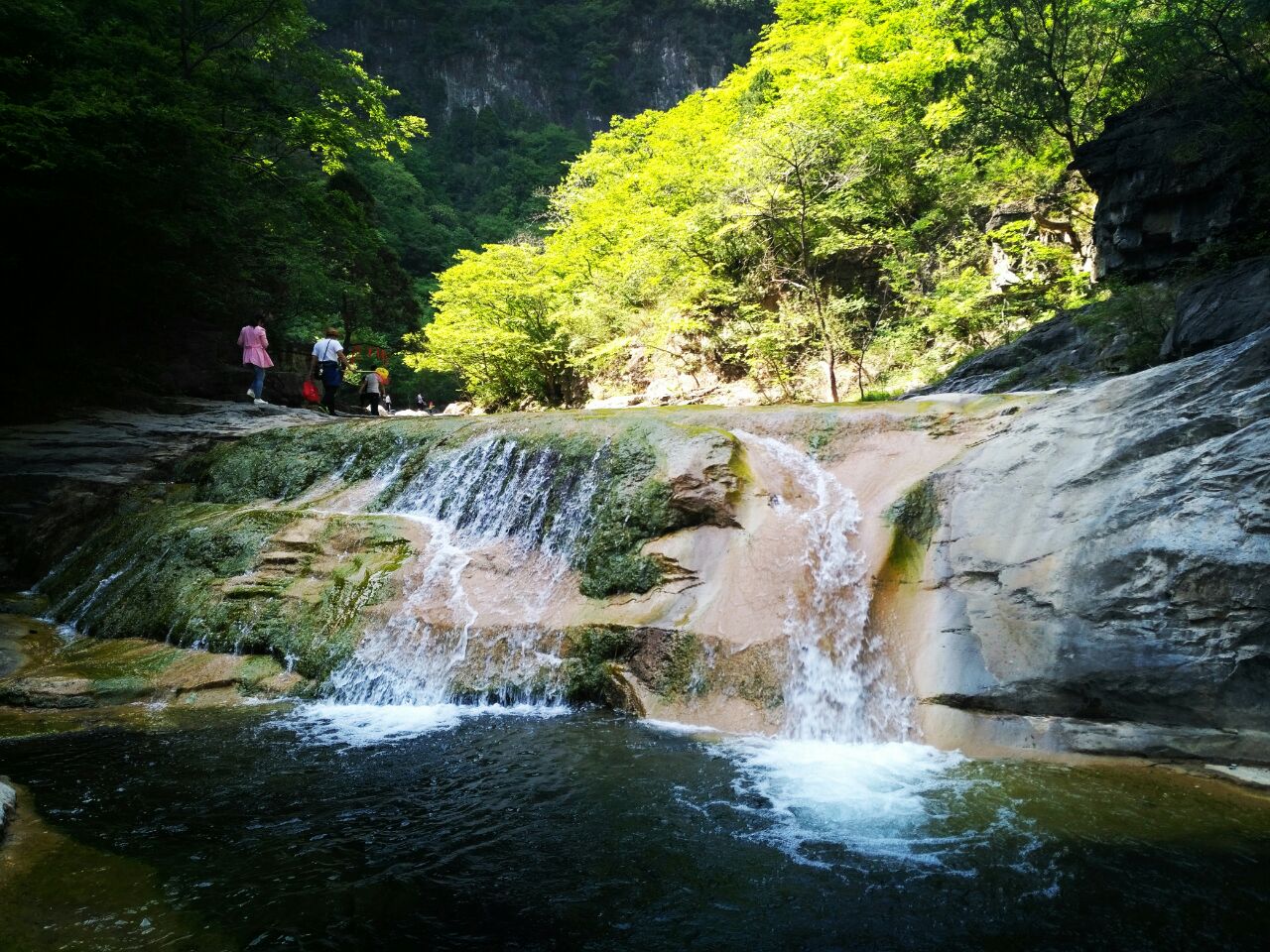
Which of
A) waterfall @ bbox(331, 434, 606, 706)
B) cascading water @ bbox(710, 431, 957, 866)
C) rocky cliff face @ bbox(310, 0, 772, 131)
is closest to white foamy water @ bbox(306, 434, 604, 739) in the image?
waterfall @ bbox(331, 434, 606, 706)

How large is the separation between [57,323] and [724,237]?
14.2 m

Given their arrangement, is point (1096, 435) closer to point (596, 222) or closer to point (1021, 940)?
point (1021, 940)

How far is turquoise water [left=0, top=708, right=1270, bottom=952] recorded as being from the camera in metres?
3.20

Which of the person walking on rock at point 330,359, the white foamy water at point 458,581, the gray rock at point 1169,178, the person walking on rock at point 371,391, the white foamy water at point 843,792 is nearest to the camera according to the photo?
the white foamy water at point 843,792

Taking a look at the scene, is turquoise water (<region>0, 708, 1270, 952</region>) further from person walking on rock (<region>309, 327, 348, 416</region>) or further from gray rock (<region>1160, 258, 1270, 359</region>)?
person walking on rock (<region>309, 327, 348, 416</region>)

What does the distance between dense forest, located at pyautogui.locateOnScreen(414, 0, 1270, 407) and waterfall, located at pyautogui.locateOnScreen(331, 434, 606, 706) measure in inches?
312

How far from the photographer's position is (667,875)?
3.69 metres

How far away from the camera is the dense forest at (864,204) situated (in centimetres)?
1237

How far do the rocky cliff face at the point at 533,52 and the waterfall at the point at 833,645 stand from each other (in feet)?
182

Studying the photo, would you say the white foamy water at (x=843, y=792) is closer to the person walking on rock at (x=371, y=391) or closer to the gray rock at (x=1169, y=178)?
the gray rock at (x=1169, y=178)

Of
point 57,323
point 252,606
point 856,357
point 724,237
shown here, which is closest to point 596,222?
point 724,237

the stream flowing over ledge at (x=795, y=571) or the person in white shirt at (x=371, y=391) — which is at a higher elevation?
the person in white shirt at (x=371, y=391)

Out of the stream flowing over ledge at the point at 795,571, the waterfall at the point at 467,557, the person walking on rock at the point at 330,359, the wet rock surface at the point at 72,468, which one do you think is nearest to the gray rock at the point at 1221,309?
the stream flowing over ledge at the point at 795,571

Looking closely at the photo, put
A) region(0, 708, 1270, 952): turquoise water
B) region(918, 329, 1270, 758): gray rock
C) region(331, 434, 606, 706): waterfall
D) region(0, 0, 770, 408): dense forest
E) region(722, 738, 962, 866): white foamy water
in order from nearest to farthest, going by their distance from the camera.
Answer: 1. region(0, 708, 1270, 952): turquoise water
2. region(722, 738, 962, 866): white foamy water
3. region(918, 329, 1270, 758): gray rock
4. region(331, 434, 606, 706): waterfall
5. region(0, 0, 770, 408): dense forest
